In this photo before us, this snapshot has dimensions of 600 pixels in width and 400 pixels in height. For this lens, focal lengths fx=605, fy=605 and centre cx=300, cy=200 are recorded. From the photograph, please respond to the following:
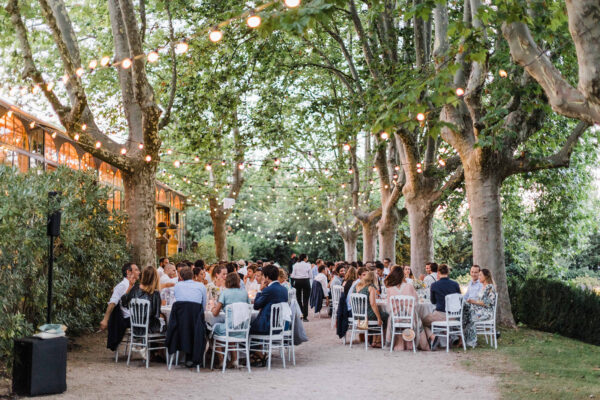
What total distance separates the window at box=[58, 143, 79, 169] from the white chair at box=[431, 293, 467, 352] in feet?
31.5

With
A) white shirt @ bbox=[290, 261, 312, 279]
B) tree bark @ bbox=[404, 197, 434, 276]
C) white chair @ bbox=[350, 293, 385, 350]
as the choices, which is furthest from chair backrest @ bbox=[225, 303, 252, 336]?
tree bark @ bbox=[404, 197, 434, 276]

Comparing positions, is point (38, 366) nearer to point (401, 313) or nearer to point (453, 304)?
point (401, 313)

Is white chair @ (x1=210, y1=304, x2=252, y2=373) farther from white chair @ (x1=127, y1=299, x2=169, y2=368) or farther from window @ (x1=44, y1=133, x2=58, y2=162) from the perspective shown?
window @ (x1=44, y1=133, x2=58, y2=162)

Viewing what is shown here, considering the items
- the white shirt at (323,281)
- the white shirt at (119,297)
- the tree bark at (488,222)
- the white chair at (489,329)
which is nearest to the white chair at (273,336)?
the white shirt at (119,297)

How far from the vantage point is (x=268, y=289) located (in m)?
9.03

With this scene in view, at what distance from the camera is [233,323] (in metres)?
8.67

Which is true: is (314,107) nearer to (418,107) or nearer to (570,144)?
(570,144)

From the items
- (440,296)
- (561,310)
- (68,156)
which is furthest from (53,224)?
(561,310)

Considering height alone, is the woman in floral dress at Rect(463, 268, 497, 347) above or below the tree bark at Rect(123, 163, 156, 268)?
below

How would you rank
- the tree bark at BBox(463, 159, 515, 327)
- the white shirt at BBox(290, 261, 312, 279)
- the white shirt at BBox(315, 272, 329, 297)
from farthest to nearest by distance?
the white shirt at BBox(315, 272, 329, 297)
the white shirt at BBox(290, 261, 312, 279)
the tree bark at BBox(463, 159, 515, 327)

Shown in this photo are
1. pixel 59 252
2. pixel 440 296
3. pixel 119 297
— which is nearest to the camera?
pixel 119 297

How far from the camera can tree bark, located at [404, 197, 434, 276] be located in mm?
16281

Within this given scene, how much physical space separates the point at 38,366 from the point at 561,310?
37.7 ft

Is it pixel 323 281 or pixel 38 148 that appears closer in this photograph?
pixel 38 148
